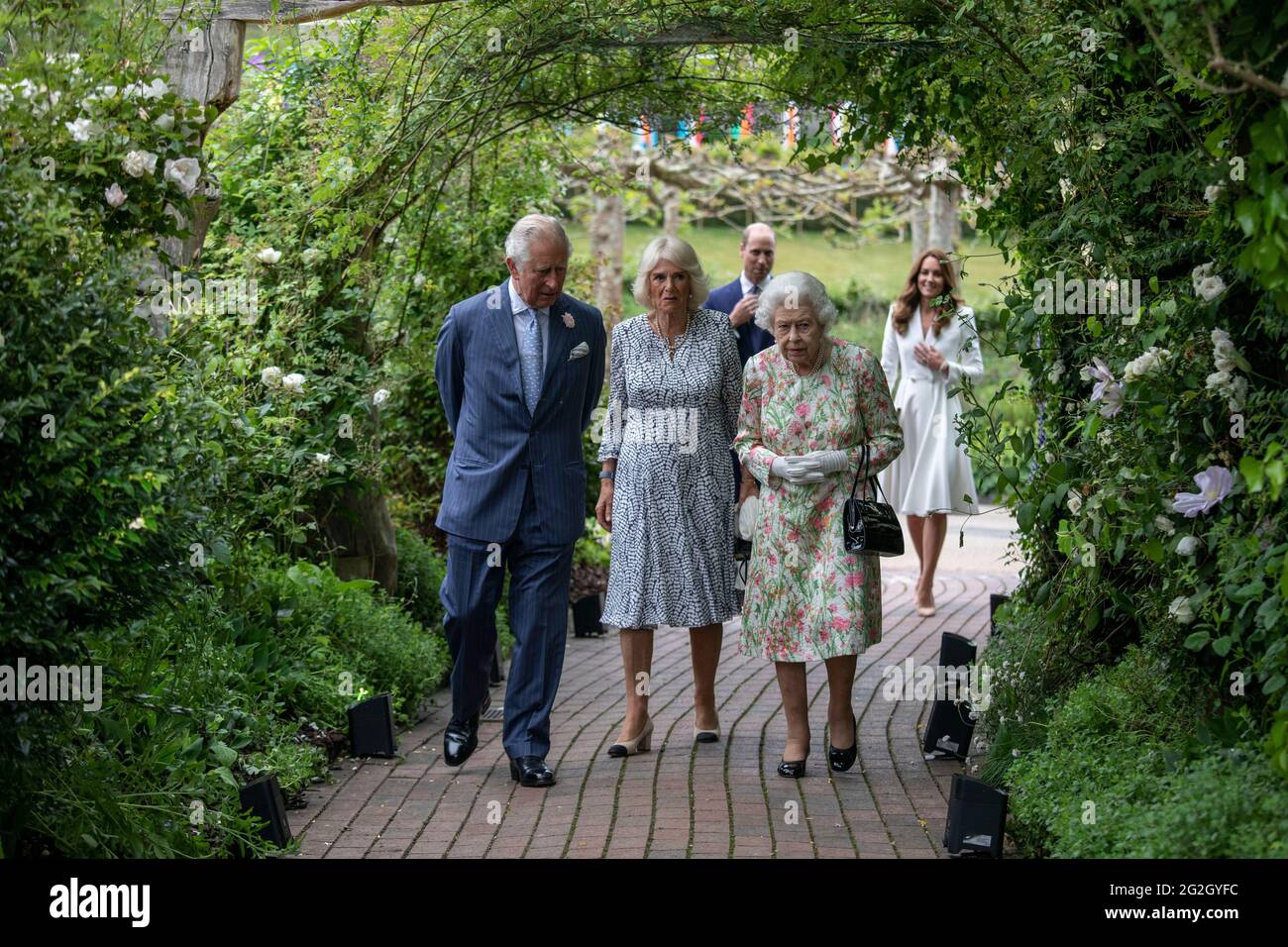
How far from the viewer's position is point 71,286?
4.25 meters

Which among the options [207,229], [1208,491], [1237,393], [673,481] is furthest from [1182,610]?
[207,229]

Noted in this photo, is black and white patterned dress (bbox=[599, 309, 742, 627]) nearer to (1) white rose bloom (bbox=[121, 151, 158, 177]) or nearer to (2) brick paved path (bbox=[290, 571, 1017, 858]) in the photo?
(2) brick paved path (bbox=[290, 571, 1017, 858])

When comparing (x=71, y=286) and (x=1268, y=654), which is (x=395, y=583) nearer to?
(x=71, y=286)

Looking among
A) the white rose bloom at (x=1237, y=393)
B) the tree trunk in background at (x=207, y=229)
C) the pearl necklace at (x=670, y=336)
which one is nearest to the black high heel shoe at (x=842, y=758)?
the pearl necklace at (x=670, y=336)

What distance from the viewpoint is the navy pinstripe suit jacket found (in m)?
6.20

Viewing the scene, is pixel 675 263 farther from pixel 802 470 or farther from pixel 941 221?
pixel 941 221

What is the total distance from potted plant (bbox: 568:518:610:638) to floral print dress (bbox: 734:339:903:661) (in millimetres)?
3545

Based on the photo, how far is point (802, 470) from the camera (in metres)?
6.23

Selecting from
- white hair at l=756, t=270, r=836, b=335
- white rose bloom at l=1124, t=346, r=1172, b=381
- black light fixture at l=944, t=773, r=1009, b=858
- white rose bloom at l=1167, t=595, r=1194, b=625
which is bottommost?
black light fixture at l=944, t=773, r=1009, b=858

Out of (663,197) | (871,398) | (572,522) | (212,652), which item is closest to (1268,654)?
(871,398)

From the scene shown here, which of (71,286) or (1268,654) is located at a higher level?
(71,286)

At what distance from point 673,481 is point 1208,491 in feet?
8.98

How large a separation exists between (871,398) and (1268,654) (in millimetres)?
2569

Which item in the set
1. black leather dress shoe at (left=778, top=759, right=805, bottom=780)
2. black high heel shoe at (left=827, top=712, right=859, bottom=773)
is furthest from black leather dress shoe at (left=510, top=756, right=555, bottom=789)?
black high heel shoe at (left=827, top=712, right=859, bottom=773)
